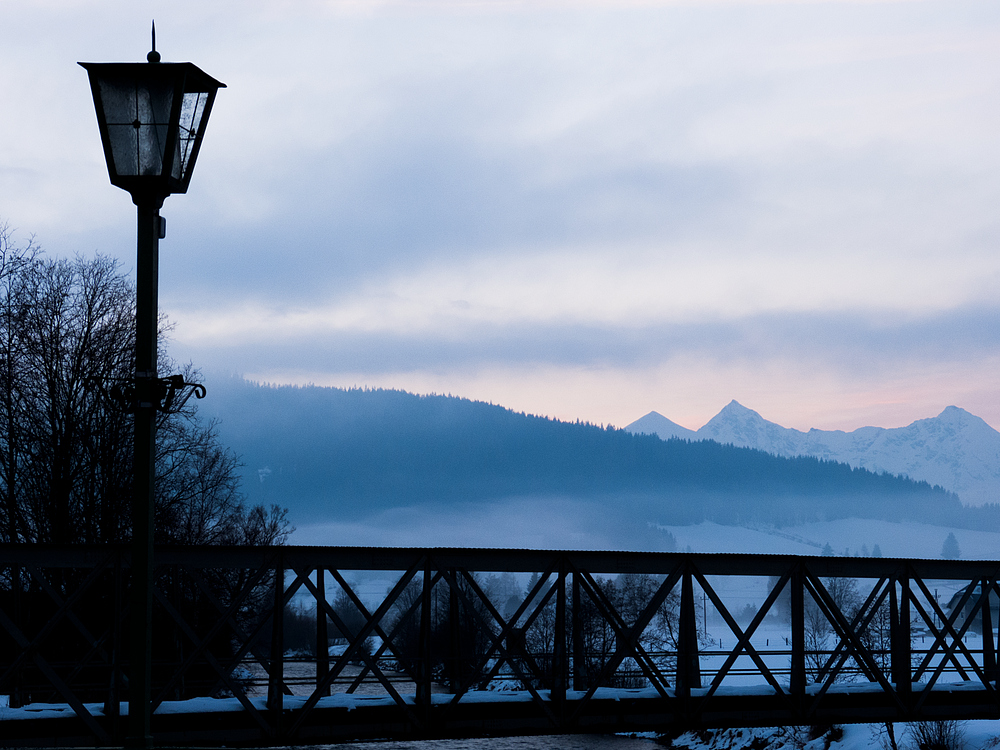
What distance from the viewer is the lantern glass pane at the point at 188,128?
849 centimetres

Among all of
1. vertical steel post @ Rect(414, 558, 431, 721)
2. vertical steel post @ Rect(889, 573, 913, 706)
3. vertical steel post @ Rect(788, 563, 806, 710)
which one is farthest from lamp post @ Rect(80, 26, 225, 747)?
vertical steel post @ Rect(889, 573, 913, 706)

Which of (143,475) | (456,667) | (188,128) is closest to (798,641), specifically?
(456,667)

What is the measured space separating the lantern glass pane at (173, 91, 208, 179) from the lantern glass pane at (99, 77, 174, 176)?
0.17 metres

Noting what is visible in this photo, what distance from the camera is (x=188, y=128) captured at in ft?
28.3

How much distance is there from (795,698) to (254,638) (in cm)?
1006

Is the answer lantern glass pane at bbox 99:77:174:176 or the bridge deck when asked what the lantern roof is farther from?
the bridge deck

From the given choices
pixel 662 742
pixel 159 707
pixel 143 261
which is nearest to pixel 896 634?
pixel 159 707

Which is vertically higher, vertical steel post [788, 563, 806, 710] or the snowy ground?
vertical steel post [788, 563, 806, 710]

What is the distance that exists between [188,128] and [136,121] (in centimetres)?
45

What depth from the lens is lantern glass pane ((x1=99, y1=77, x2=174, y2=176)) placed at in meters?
8.21

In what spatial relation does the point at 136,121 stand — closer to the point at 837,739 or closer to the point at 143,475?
the point at 143,475

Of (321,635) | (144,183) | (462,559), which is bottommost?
(321,635)

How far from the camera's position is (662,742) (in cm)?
5200

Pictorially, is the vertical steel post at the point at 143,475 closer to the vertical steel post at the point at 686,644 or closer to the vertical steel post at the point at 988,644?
the vertical steel post at the point at 686,644
